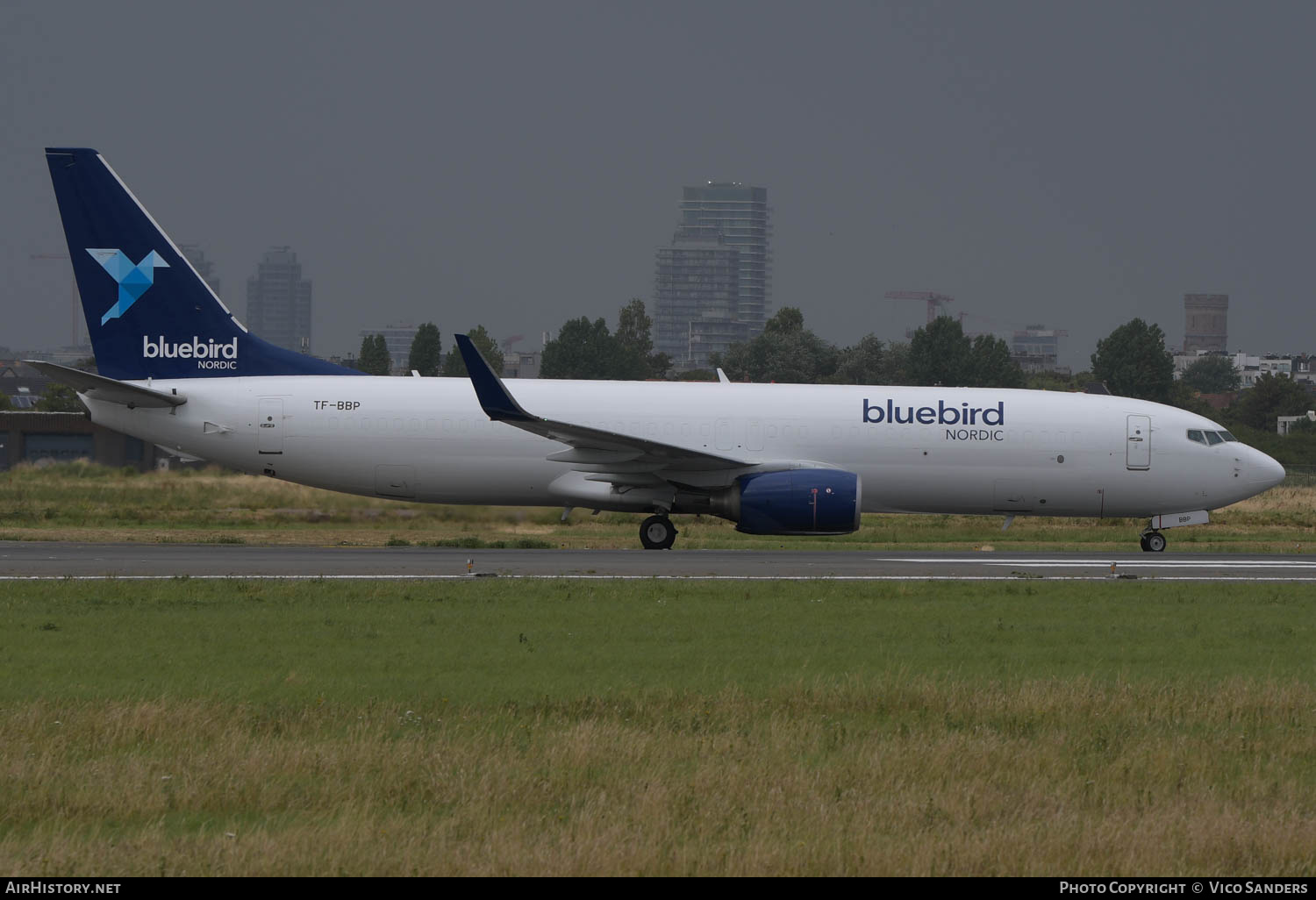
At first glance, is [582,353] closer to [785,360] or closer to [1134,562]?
[785,360]

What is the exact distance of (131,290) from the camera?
2766 centimetres

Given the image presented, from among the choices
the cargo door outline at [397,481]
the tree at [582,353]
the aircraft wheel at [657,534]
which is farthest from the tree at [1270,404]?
the cargo door outline at [397,481]

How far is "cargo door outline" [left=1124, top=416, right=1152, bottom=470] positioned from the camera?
91.9 ft

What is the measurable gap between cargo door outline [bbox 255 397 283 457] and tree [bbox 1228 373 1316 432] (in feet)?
319

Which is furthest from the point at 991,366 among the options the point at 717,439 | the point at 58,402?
the point at 717,439

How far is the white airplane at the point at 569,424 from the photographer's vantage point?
26953 millimetres

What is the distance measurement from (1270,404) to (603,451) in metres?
98.9

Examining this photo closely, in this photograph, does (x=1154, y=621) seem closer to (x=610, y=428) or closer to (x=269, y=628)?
(x=269, y=628)

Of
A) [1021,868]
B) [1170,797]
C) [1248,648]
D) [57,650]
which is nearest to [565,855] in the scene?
[1021,868]

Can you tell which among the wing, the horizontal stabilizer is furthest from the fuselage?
the wing

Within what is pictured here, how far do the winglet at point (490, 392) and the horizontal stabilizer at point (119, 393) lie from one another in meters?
6.34

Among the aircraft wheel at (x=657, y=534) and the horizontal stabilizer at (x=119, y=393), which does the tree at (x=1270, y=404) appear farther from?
the horizontal stabilizer at (x=119, y=393)

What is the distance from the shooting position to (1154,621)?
647 inches
